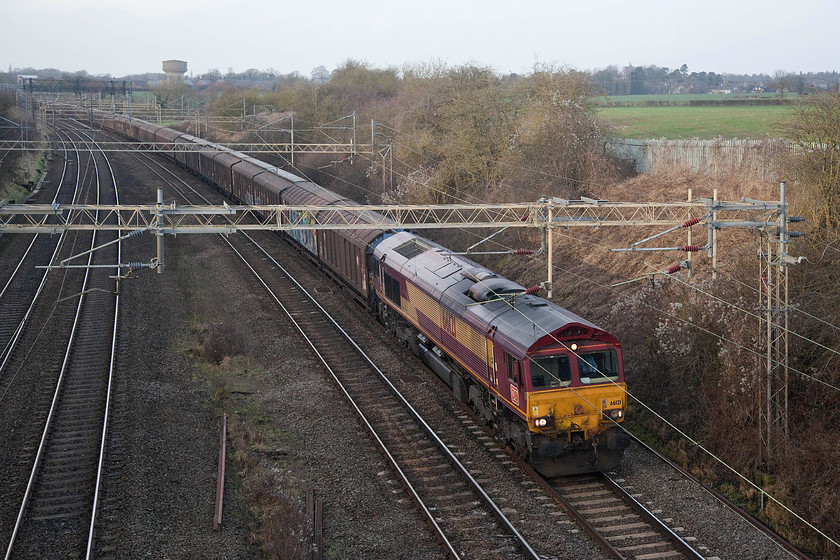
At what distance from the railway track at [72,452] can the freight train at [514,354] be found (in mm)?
8083

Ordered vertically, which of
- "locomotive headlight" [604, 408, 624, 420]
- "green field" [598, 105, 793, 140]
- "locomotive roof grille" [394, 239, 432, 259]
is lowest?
"locomotive headlight" [604, 408, 624, 420]

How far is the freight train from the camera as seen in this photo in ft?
49.4

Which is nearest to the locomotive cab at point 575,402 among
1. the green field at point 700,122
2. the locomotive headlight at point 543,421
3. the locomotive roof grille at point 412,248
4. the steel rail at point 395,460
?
the locomotive headlight at point 543,421

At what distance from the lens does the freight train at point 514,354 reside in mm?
15070

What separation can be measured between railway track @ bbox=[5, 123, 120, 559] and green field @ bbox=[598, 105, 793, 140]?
84.6 feet

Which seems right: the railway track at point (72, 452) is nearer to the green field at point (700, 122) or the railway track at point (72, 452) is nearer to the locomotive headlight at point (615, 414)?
the locomotive headlight at point (615, 414)

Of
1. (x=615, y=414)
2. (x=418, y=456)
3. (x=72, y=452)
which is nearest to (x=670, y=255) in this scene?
(x=615, y=414)

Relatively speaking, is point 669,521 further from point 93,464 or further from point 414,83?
point 414,83

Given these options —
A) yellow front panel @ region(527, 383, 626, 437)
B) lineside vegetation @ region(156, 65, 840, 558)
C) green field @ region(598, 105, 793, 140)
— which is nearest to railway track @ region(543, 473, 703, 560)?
yellow front panel @ region(527, 383, 626, 437)

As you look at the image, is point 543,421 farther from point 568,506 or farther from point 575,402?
point 568,506

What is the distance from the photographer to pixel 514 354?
1533 centimetres

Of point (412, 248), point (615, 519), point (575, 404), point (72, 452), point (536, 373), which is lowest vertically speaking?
point (615, 519)

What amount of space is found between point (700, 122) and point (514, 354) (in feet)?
123

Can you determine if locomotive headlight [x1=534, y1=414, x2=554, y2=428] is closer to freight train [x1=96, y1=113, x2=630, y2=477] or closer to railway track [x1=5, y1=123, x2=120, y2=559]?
freight train [x1=96, y1=113, x2=630, y2=477]
